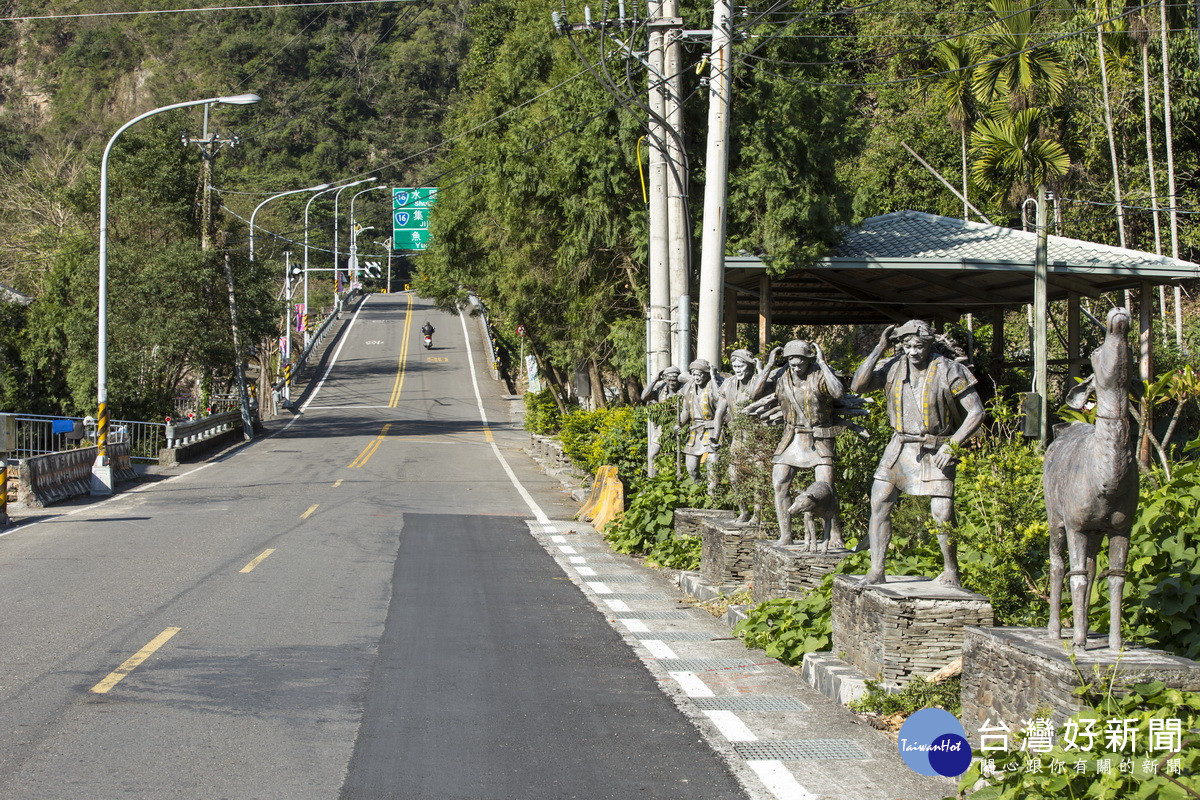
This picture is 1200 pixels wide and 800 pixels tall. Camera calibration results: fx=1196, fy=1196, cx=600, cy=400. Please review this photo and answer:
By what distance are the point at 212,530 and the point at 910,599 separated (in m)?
12.0

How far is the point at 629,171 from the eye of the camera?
26.1 m

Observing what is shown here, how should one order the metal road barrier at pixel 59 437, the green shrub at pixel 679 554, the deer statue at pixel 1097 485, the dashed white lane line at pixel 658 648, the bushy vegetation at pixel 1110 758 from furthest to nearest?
the metal road barrier at pixel 59 437, the green shrub at pixel 679 554, the dashed white lane line at pixel 658 648, the deer statue at pixel 1097 485, the bushy vegetation at pixel 1110 758

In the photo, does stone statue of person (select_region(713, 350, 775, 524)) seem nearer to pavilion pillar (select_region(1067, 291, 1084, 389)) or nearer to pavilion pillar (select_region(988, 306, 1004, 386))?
pavilion pillar (select_region(1067, 291, 1084, 389))

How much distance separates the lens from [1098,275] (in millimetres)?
22594

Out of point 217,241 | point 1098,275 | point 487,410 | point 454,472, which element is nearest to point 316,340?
point 487,410

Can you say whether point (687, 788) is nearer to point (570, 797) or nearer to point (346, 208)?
point (570, 797)

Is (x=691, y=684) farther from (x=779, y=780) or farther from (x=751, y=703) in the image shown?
(x=779, y=780)

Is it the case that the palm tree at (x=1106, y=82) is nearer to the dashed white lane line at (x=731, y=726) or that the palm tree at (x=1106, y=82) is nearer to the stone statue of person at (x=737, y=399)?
the stone statue of person at (x=737, y=399)

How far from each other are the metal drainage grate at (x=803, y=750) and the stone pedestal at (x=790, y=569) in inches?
105

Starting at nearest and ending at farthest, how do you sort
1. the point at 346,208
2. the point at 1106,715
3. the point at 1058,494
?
the point at 1106,715, the point at 1058,494, the point at 346,208

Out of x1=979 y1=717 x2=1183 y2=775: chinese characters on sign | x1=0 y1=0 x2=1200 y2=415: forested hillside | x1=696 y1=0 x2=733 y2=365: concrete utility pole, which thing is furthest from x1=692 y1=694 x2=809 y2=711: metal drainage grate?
x1=0 y1=0 x2=1200 y2=415: forested hillside

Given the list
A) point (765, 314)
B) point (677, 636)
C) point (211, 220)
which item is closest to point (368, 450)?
point (211, 220)

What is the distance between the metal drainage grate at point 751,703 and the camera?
7.39m

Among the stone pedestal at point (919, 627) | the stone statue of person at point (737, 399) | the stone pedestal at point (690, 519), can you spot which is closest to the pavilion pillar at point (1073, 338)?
the stone statue of person at point (737, 399)
